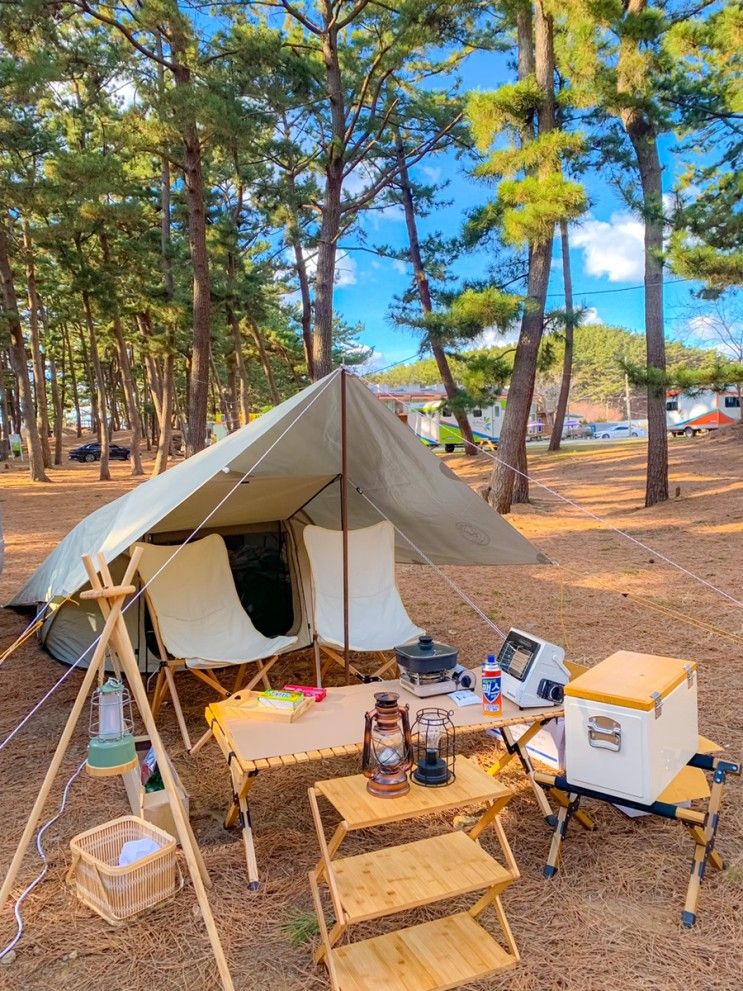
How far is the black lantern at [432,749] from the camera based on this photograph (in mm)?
2092

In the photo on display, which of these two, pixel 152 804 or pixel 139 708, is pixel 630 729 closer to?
pixel 139 708

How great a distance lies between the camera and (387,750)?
6.91 ft

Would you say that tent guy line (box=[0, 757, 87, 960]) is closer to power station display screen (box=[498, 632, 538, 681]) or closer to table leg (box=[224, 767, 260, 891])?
table leg (box=[224, 767, 260, 891])

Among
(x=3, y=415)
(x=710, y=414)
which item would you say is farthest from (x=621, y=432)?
(x=3, y=415)

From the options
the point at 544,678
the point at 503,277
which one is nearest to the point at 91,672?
the point at 544,678

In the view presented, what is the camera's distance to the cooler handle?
2072 millimetres

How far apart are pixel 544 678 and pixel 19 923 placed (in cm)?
190

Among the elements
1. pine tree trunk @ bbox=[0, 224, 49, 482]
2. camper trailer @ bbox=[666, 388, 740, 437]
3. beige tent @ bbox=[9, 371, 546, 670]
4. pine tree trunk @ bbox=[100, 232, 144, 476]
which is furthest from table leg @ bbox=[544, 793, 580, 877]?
camper trailer @ bbox=[666, 388, 740, 437]

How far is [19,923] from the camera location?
203cm

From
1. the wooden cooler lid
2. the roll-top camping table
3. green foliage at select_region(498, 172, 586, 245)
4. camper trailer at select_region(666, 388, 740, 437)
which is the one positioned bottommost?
the roll-top camping table

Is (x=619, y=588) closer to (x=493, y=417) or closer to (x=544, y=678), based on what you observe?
(x=544, y=678)

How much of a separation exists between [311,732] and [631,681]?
1.10 meters

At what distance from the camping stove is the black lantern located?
0.89ft

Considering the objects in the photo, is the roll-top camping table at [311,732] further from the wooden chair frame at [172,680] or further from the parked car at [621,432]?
the parked car at [621,432]
